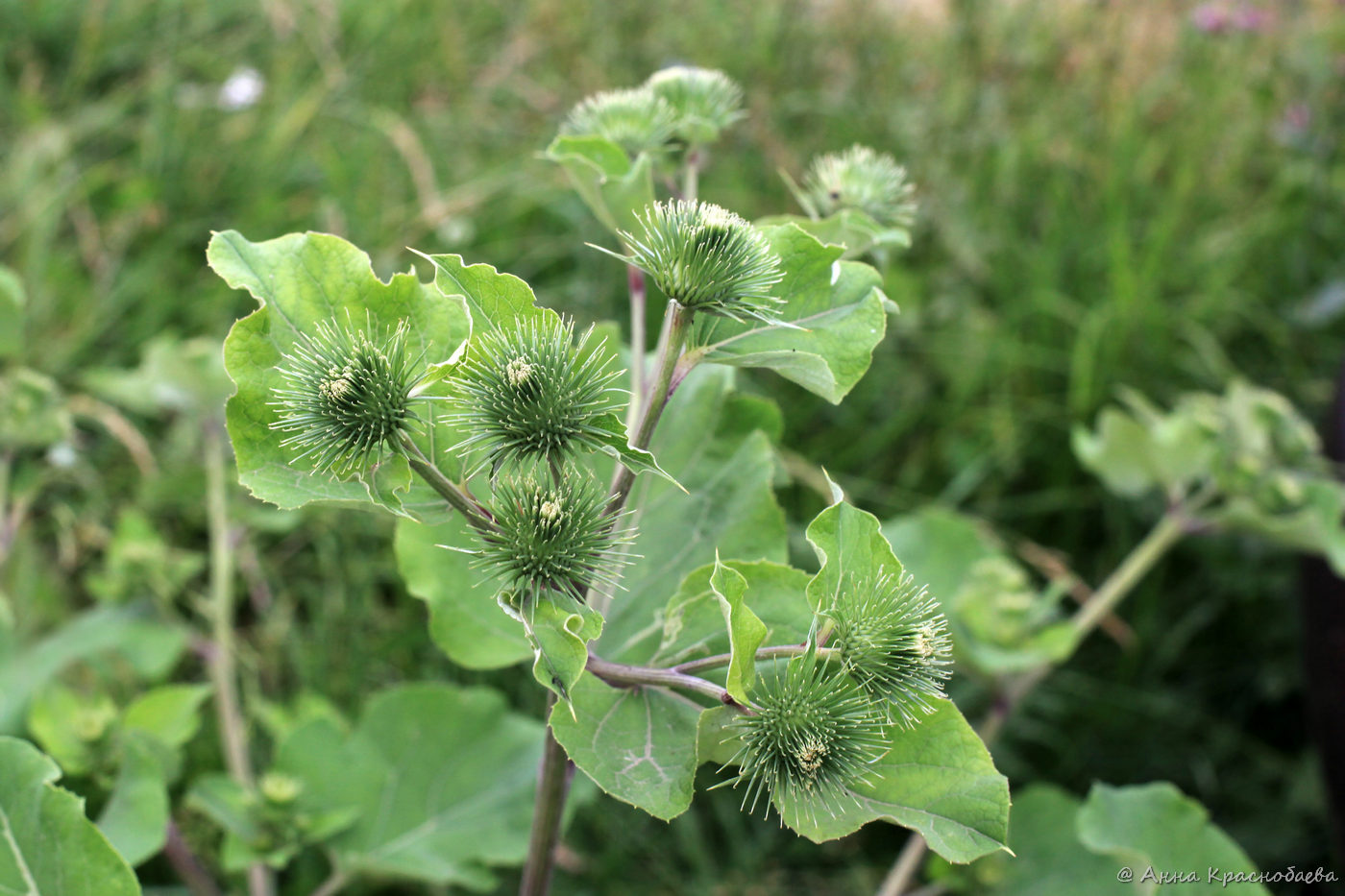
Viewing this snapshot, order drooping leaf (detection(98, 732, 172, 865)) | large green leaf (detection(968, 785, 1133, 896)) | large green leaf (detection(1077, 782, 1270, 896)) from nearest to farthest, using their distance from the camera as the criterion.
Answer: drooping leaf (detection(98, 732, 172, 865)) < large green leaf (detection(1077, 782, 1270, 896)) < large green leaf (detection(968, 785, 1133, 896))

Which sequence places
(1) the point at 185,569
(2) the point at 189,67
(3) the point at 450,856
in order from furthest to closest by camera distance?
1. (2) the point at 189,67
2. (1) the point at 185,569
3. (3) the point at 450,856

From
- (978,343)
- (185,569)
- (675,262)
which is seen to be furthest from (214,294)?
(675,262)

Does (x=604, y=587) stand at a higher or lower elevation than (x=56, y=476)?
higher

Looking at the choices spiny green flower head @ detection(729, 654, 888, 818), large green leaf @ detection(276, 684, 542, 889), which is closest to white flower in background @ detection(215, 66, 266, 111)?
large green leaf @ detection(276, 684, 542, 889)

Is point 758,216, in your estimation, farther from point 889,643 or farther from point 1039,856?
point 889,643

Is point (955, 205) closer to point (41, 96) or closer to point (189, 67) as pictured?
point (189, 67)

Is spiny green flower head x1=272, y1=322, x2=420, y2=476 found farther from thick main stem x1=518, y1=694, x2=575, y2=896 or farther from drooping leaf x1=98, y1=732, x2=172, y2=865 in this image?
drooping leaf x1=98, y1=732, x2=172, y2=865
